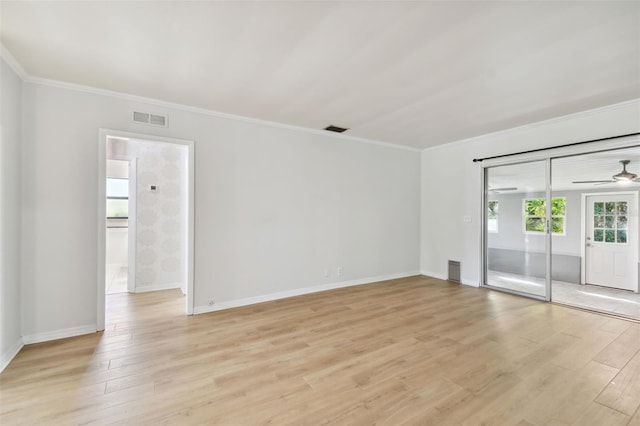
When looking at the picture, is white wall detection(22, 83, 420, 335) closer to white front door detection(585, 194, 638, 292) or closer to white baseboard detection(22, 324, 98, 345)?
white baseboard detection(22, 324, 98, 345)

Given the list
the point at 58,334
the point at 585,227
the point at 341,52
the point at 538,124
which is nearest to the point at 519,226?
the point at 585,227

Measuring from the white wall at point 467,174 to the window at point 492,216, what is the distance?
173 mm

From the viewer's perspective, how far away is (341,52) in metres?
2.39

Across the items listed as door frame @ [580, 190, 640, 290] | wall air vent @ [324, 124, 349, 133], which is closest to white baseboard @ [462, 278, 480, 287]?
door frame @ [580, 190, 640, 290]

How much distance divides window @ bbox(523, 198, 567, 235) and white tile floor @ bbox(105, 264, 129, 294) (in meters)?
6.95

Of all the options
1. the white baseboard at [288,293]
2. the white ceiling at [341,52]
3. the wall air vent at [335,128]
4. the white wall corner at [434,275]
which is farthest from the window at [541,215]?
the wall air vent at [335,128]

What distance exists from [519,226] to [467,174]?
1.26 m

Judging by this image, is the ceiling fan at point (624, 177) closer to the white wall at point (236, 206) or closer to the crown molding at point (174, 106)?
the white wall at point (236, 206)

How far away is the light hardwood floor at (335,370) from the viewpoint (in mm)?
1853

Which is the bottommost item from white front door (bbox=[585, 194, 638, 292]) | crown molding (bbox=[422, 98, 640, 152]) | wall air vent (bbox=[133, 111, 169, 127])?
white front door (bbox=[585, 194, 638, 292])

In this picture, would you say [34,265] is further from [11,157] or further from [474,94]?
[474,94]

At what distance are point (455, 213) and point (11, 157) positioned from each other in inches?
248

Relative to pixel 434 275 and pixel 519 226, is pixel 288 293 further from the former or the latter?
pixel 519 226

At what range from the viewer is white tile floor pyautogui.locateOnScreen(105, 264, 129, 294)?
4.83 meters
